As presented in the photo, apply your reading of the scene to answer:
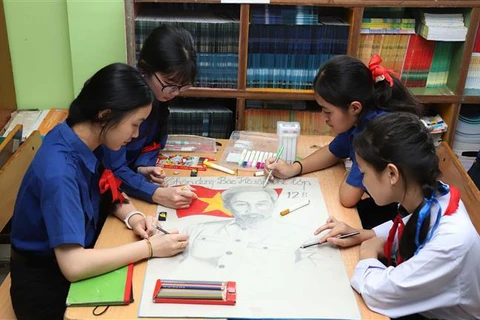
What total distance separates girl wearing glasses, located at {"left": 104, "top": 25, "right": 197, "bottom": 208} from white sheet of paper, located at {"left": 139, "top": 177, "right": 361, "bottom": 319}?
0.07 m

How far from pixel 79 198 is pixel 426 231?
87cm

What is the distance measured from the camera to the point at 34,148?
2064 mm

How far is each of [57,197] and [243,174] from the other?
730 mm

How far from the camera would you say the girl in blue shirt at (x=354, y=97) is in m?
1.68

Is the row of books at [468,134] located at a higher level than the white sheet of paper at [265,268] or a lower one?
lower

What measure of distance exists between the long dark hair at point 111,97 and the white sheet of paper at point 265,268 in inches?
14.0

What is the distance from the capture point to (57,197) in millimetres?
1267

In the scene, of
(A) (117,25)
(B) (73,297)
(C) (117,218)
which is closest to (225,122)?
(A) (117,25)

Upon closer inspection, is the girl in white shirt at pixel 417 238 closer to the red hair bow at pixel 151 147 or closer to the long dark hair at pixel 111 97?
the long dark hair at pixel 111 97

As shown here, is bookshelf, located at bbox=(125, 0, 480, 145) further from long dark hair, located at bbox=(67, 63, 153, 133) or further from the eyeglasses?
long dark hair, located at bbox=(67, 63, 153, 133)

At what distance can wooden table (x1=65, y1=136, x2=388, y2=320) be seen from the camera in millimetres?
1183

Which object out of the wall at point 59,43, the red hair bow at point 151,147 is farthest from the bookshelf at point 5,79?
the red hair bow at point 151,147

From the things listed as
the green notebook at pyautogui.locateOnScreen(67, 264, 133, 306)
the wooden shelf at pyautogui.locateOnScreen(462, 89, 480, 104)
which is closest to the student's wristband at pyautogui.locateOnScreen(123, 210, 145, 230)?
the green notebook at pyautogui.locateOnScreen(67, 264, 133, 306)

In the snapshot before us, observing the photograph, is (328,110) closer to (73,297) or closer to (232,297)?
(232,297)
